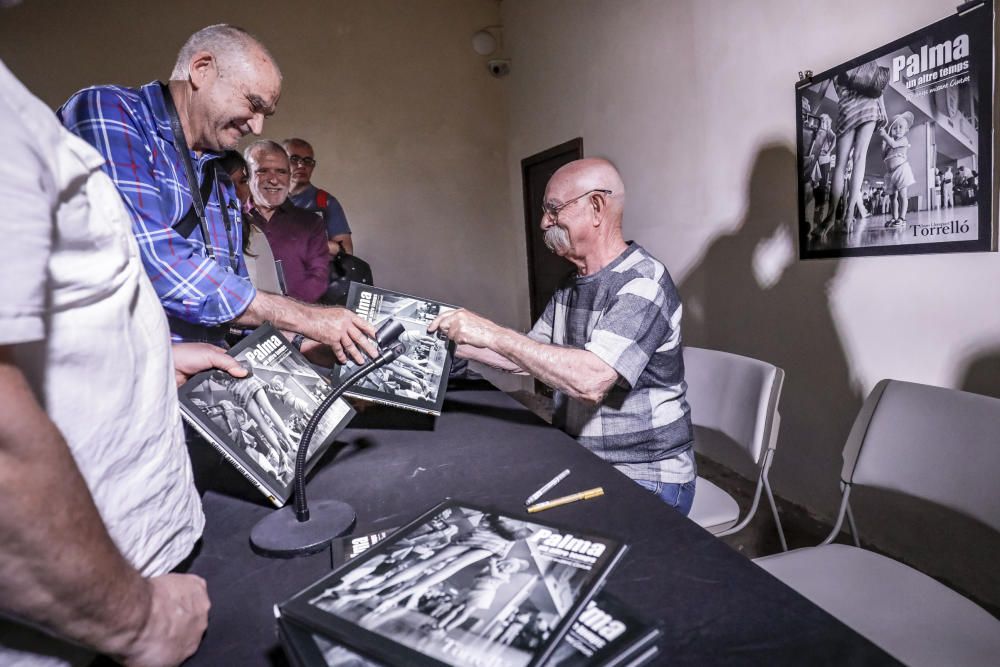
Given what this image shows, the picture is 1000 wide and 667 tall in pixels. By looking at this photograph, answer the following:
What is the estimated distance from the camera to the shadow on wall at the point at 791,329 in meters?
2.41

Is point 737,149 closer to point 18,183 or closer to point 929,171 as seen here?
point 929,171

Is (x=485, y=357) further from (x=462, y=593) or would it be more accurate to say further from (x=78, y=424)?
(x=78, y=424)

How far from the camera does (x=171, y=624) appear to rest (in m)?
0.60

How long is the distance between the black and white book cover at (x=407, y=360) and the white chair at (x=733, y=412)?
84cm

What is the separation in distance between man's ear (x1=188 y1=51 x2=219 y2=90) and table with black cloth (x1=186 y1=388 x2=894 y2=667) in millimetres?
1045

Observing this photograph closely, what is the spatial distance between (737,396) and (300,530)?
1.41 m

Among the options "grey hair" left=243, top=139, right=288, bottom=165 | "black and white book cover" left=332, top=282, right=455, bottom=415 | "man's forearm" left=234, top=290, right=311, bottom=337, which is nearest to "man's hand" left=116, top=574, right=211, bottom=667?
"black and white book cover" left=332, top=282, right=455, bottom=415

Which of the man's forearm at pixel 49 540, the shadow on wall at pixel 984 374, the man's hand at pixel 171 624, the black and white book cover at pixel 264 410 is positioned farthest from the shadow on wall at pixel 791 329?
the man's forearm at pixel 49 540

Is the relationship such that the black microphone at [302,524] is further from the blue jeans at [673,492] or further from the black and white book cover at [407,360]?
the blue jeans at [673,492]

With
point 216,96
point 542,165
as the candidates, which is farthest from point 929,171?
point 542,165

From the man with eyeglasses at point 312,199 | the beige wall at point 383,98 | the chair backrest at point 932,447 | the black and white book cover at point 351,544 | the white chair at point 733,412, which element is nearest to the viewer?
the black and white book cover at point 351,544

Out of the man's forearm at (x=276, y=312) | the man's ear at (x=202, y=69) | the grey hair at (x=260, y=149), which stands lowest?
the man's forearm at (x=276, y=312)

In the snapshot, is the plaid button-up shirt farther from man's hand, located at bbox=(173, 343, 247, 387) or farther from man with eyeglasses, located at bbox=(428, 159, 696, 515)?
man with eyeglasses, located at bbox=(428, 159, 696, 515)

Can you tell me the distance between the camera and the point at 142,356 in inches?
24.2
